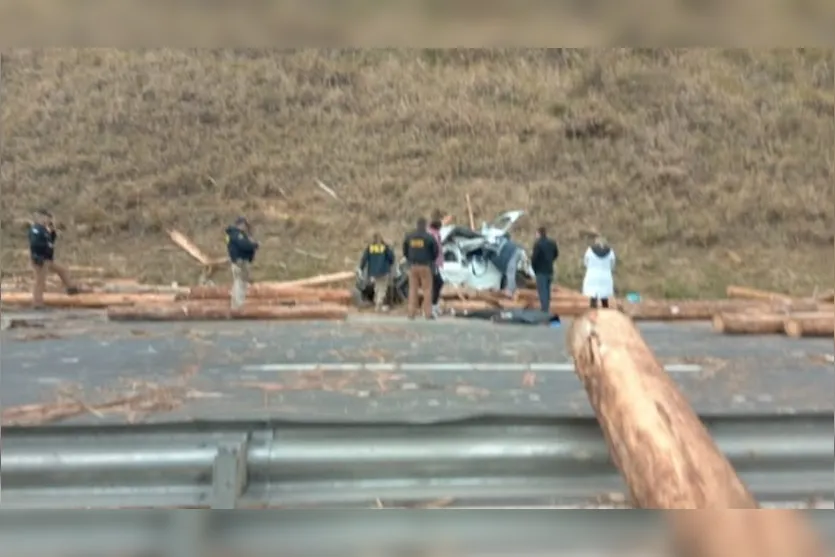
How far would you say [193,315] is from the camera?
12852 millimetres

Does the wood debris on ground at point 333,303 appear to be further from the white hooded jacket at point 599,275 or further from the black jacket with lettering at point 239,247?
the black jacket with lettering at point 239,247

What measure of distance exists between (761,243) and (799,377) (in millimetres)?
14000

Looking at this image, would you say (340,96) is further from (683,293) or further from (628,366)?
(628,366)

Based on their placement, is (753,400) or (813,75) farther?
(813,75)

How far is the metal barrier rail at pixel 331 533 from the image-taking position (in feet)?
6.72

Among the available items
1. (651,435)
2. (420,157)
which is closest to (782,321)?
(651,435)

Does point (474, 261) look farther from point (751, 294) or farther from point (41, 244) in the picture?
point (41, 244)

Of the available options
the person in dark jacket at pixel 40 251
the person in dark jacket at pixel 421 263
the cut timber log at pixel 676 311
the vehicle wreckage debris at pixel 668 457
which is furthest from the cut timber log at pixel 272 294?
the vehicle wreckage debris at pixel 668 457

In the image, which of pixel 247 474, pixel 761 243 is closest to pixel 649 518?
pixel 247 474

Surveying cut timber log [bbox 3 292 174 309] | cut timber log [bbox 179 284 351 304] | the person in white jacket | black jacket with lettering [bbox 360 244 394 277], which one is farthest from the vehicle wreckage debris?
cut timber log [bbox 3 292 174 309]

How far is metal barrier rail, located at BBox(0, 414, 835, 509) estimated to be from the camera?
2980 millimetres

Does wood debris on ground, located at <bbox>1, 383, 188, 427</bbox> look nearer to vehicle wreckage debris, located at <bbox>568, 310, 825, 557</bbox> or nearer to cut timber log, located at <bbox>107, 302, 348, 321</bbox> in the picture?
vehicle wreckage debris, located at <bbox>568, 310, 825, 557</bbox>

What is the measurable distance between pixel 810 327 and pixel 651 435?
30.5ft

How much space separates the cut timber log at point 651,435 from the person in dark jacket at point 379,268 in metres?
10.6
